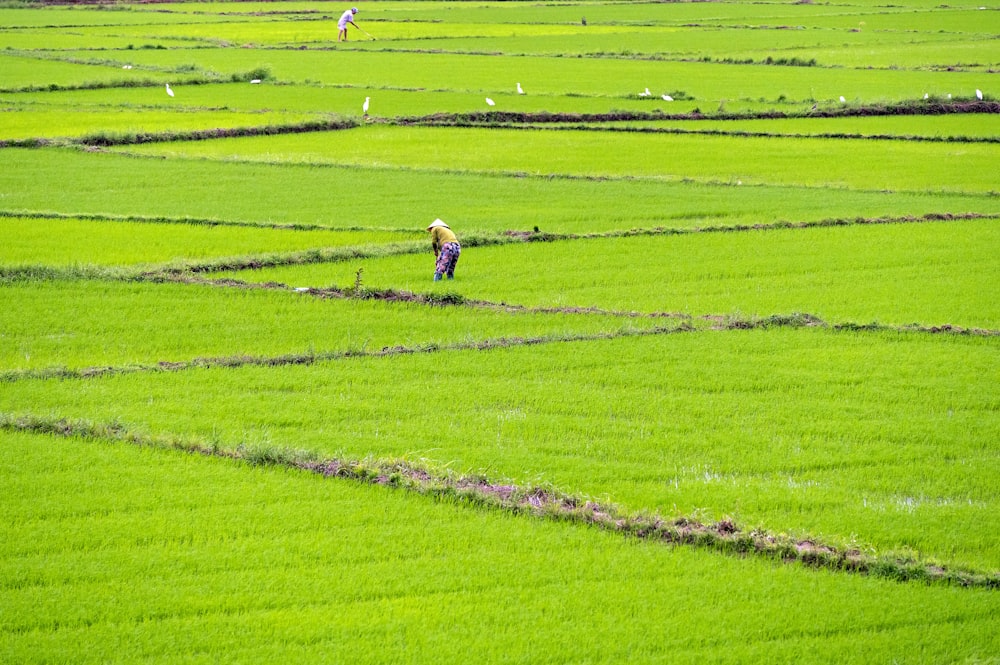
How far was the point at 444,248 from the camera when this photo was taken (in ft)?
47.2

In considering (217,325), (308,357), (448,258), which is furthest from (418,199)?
(308,357)

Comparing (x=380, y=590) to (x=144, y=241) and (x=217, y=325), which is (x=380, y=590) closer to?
(x=217, y=325)

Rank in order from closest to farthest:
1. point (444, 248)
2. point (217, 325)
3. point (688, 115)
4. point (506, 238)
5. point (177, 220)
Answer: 1. point (217, 325)
2. point (444, 248)
3. point (506, 238)
4. point (177, 220)
5. point (688, 115)

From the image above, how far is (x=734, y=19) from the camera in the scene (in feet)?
167

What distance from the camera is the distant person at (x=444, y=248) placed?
14281 millimetres

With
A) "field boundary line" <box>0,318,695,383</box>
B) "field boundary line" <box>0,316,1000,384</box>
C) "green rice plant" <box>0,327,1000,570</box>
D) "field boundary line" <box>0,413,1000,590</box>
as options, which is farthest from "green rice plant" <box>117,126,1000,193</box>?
"field boundary line" <box>0,413,1000,590</box>

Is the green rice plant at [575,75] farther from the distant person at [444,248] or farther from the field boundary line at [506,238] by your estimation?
the distant person at [444,248]

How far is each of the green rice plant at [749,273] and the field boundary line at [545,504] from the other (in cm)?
517

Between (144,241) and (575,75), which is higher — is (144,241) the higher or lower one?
the lower one

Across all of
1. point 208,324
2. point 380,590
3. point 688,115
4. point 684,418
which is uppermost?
point 688,115

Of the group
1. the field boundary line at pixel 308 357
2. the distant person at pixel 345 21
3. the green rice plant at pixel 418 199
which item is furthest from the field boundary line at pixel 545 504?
the distant person at pixel 345 21

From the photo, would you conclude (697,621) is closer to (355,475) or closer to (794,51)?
(355,475)

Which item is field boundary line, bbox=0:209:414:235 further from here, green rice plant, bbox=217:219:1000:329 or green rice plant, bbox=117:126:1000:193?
green rice plant, bbox=117:126:1000:193

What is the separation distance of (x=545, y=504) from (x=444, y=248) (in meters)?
6.24
